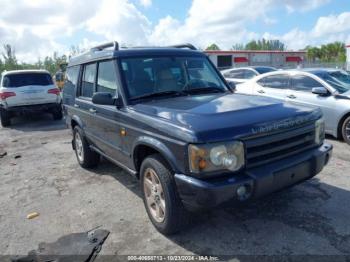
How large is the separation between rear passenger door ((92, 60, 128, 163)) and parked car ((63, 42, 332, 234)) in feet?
0.05

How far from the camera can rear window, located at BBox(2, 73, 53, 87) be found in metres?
12.1

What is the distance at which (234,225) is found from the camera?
12.4 feet

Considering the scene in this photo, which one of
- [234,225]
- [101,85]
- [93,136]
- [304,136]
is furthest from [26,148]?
[304,136]

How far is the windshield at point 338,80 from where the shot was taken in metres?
7.35

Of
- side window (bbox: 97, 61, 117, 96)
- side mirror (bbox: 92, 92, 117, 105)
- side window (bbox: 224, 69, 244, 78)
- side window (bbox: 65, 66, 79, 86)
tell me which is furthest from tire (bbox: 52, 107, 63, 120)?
side mirror (bbox: 92, 92, 117, 105)

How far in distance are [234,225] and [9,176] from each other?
441cm

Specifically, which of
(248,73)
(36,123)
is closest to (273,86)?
(248,73)

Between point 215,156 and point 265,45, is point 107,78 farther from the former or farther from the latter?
point 265,45

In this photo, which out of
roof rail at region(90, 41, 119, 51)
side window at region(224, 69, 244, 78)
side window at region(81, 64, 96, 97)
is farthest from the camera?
side window at region(224, 69, 244, 78)

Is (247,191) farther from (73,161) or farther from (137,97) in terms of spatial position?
(73,161)

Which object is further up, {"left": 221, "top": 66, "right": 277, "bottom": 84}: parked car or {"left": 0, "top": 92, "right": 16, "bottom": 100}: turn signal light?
{"left": 221, "top": 66, "right": 277, "bottom": 84}: parked car

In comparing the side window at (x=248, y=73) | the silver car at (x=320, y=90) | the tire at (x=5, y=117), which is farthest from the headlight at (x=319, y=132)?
the tire at (x=5, y=117)

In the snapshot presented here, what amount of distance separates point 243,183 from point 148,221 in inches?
59.2

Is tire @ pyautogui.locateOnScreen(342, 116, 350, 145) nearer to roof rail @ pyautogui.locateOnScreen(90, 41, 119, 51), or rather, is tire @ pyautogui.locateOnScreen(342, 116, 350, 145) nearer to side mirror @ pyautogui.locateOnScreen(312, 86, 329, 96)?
side mirror @ pyautogui.locateOnScreen(312, 86, 329, 96)
